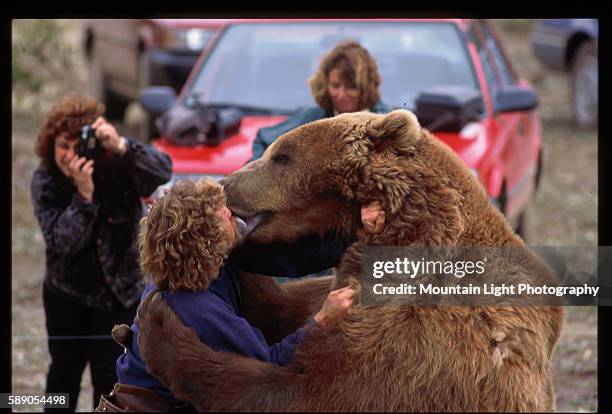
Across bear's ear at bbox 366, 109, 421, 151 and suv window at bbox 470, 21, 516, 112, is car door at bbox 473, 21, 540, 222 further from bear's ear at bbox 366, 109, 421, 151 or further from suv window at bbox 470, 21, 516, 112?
bear's ear at bbox 366, 109, 421, 151

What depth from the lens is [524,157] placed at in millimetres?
7176

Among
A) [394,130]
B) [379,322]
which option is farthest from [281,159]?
[379,322]

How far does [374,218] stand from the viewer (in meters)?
2.88

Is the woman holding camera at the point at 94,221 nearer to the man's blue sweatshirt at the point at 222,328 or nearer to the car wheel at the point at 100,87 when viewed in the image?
the man's blue sweatshirt at the point at 222,328

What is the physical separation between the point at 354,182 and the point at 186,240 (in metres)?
0.53

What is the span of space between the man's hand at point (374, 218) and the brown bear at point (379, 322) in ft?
0.07

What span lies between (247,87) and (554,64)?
778 centimetres

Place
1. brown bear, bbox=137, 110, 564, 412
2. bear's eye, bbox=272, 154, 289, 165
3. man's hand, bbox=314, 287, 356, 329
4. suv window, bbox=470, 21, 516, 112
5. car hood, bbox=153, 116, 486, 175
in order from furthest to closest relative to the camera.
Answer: suv window, bbox=470, 21, 516, 112 → car hood, bbox=153, 116, 486, 175 → bear's eye, bbox=272, 154, 289, 165 → man's hand, bbox=314, 287, 356, 329 → brown bear, bbox=137, 110, 564, 412

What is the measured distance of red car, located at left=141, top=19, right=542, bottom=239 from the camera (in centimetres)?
588

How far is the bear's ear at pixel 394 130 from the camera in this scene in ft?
9.52

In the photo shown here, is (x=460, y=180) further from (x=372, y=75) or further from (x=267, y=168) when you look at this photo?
(x=372, y=75)

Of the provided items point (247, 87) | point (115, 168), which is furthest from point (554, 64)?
point (115, 168)

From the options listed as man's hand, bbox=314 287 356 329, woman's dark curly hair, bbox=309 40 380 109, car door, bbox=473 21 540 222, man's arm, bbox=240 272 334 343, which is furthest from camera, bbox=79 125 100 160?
car door, bbox=473 21 540 222

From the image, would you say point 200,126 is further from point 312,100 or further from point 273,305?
point 273,305
